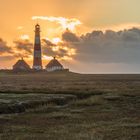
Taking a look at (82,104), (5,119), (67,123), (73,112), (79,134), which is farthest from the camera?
(82,104)

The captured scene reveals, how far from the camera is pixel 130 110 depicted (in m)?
44.4

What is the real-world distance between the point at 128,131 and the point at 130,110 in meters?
14.2

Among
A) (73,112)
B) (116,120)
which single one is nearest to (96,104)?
(73,112)

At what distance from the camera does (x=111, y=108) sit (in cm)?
4700

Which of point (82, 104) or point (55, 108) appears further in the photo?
point (82, 104)

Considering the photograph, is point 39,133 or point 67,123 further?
point 67,123

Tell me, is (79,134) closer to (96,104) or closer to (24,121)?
(24,121)

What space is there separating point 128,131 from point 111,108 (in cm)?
1663

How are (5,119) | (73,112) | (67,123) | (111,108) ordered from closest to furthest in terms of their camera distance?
(67,123) < (5,119) < (73,112) < (111,108)

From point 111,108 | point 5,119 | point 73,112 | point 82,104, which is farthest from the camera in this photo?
Answer: point 82,104

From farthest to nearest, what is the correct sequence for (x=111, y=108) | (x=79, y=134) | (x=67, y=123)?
(x=111, y=108), (x=67, y=123), (x=79, y=134)

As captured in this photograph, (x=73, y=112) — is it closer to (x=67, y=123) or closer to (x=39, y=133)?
(x=67, y=123)

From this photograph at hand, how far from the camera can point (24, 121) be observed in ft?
121

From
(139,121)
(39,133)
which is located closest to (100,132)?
(39,133)
